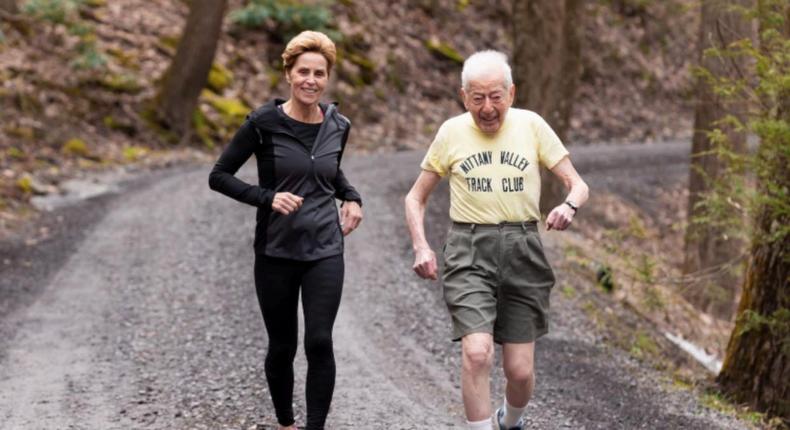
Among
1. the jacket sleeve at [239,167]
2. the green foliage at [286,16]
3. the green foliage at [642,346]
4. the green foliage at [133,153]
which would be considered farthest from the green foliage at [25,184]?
the jacket sleeve at [239,167]

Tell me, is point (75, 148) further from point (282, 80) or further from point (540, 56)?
point (540, 56)

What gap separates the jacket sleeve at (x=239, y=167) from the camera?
5.02m

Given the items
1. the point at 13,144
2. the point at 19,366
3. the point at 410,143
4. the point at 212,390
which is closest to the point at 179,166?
the point at 13,144

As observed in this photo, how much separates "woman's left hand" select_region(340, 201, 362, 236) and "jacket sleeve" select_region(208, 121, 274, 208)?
1.56ft

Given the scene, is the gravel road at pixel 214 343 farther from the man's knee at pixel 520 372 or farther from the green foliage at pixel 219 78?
the green foliage at pixel 219 78

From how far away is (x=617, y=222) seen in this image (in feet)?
60.2

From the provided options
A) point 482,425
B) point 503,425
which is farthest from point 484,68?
point 503,425

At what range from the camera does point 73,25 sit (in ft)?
63.4

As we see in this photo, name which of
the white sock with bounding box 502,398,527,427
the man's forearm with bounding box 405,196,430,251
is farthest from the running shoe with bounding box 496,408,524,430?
the man's forearm with bounding box 405,196,430,251

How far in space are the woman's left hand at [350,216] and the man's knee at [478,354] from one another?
89 centimetres

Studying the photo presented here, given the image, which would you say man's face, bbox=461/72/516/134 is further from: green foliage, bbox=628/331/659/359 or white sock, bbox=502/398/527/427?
green foliage, bbox=628/331/659/359

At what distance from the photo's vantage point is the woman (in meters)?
5.03

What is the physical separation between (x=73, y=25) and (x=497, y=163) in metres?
16.1

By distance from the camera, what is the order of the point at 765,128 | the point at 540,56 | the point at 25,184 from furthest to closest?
the point at 25,184, the point at 540,56, the point at 765,128
